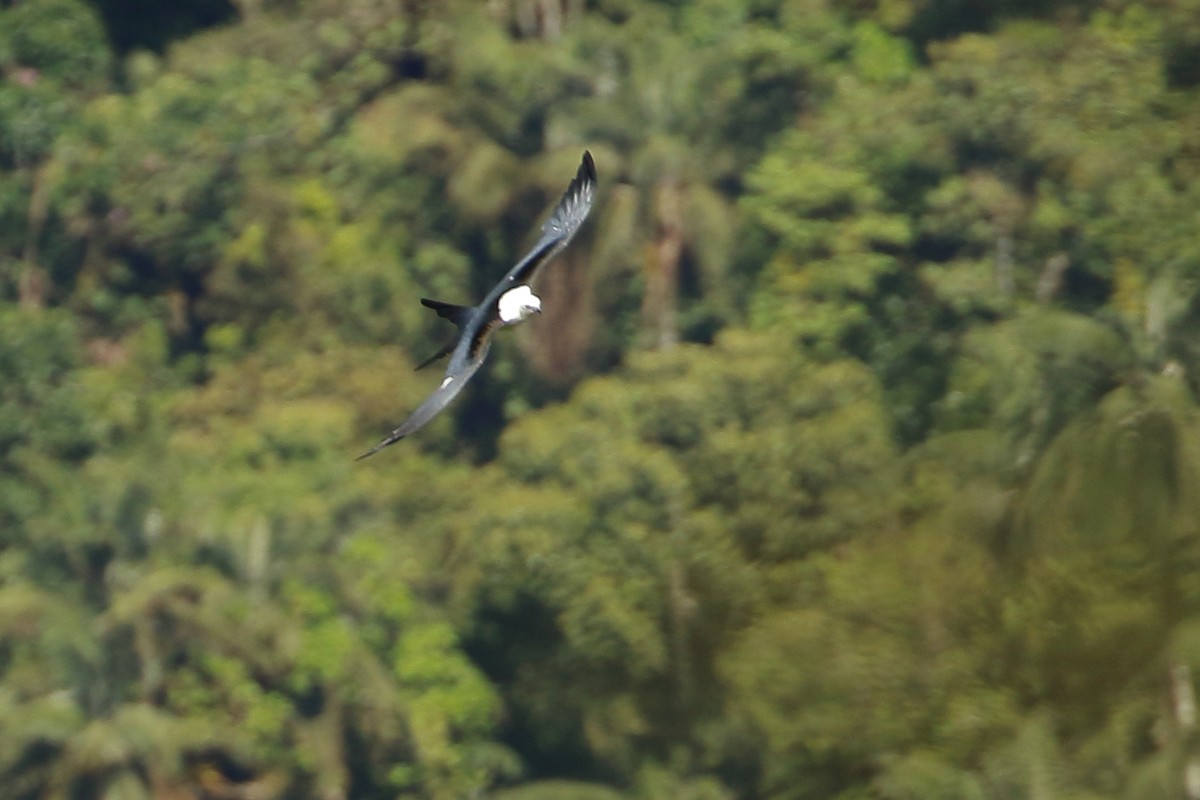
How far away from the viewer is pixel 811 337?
70.1 ft

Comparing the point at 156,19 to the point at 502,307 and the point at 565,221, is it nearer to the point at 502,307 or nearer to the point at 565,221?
the point at 565,221

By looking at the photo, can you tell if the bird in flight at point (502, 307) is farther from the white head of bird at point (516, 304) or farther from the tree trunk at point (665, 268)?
the tree trunk at point (665, 268)

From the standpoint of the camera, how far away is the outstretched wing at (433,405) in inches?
314

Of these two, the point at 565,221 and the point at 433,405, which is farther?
the point at 565,221

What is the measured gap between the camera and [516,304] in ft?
31.6

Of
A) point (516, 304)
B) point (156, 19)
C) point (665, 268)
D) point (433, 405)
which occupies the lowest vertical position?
point (665, 268)

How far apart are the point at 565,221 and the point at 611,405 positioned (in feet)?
33.4

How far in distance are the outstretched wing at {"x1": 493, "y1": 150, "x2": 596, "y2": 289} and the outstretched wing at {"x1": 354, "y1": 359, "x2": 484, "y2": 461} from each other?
2.50ft

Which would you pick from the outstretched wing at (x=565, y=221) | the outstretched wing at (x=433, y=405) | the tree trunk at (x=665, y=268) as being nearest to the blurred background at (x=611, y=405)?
the tree trunk at (x=665, y=268)

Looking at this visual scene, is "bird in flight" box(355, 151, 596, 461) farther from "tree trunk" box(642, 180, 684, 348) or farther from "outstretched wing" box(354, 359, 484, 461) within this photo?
"tree trunk" box(642, 180, 684, 348)

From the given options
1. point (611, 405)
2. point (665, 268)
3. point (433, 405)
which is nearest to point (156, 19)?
point (665, 268)

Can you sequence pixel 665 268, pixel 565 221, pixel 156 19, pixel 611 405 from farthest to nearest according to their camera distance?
pixel 156 19
pixel 665 268
pixel 611 405
pixel 565 221

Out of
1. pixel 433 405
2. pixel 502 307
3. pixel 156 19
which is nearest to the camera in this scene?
pixel 433 405

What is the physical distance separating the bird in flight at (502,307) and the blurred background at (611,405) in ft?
18.0
